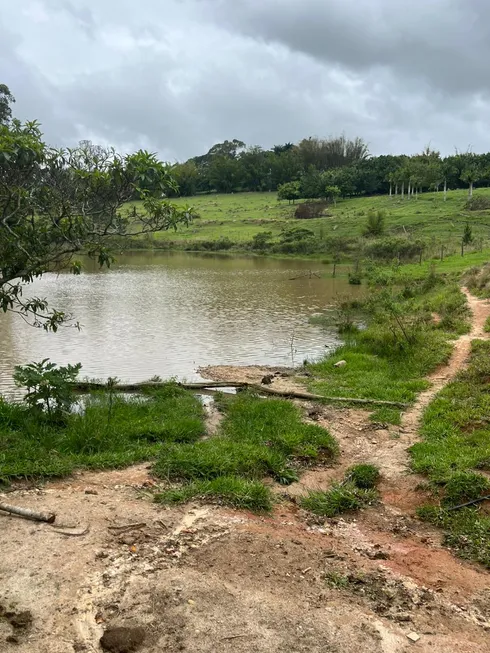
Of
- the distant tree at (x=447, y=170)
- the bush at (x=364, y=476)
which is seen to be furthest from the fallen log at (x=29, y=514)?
the distant tree at (x=447, y=170)

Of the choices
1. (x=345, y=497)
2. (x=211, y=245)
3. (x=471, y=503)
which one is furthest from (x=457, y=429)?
(x=211, y=245)

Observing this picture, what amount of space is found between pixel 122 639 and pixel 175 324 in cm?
1845

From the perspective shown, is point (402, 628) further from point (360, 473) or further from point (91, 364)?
point (91, 364)

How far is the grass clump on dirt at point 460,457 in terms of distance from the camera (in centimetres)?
594

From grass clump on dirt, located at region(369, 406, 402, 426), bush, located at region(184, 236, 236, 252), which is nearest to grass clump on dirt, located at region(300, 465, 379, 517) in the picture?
grass clump on dirt, located at region(369, 406, 402, 426)

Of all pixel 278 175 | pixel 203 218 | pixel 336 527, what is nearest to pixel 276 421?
pixel 336 527

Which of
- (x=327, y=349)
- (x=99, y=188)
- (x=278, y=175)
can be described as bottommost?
(x=327, y=349)

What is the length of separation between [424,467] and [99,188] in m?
6.14

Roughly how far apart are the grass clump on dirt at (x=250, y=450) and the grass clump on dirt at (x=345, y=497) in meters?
0.68

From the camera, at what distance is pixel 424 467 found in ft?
24.7

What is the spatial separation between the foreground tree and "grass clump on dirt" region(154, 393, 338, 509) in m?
3.16

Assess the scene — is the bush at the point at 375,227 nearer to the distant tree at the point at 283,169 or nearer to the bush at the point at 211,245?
the bush at the point at 211,245

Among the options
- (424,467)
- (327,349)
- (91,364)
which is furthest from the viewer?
(327,349)

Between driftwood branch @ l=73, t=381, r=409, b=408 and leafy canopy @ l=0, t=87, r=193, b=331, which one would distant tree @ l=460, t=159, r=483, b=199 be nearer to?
driftwood branch @ l=73, t=381, r=409, b=408
